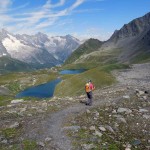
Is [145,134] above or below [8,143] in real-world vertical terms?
below

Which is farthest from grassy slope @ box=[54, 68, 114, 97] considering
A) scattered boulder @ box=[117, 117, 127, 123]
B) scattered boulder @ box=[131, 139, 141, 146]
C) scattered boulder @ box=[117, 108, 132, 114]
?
scattered boulder @ box=[131, 139, 141, 146]

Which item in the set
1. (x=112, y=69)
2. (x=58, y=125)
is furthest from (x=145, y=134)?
(x=112, y=69)

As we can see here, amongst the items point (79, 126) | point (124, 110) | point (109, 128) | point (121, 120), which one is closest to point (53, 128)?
point (79, 126)

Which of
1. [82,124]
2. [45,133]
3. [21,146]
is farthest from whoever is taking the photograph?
[82,124]

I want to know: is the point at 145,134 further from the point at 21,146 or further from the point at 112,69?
the point at 112,69

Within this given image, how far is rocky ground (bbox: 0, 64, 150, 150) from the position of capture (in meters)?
25.4

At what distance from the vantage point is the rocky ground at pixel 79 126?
25.4 metres

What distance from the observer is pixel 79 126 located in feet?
96.5

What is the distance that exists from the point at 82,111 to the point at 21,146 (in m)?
12.0

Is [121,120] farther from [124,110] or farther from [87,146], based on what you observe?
[87,146]

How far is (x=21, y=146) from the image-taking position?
24938mm

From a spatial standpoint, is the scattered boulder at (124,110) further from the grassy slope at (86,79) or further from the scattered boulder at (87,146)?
the grassy slope at (86,79)

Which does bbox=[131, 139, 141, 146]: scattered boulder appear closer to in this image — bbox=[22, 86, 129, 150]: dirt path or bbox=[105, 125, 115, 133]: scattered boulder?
bbox=[105, 125, 115, 133]: scattered boulder

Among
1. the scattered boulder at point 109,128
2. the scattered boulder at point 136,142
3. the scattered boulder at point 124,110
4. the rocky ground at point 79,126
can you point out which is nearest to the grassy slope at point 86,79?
the rocky ground at point 79,126
